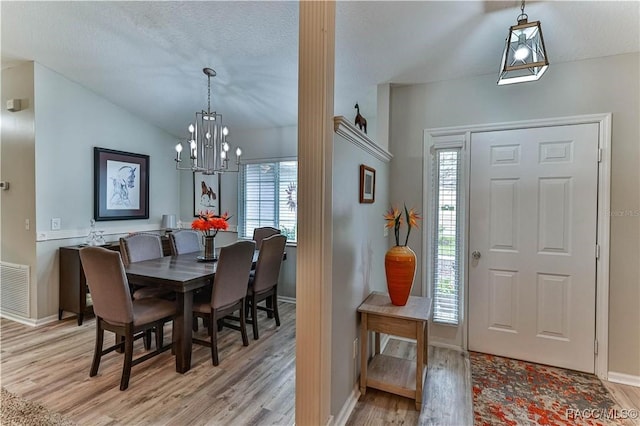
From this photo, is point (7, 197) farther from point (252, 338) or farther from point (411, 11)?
point (411, 11)

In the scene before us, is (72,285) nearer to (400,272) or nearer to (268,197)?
(268,197)

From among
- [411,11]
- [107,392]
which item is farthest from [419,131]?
[107,392]

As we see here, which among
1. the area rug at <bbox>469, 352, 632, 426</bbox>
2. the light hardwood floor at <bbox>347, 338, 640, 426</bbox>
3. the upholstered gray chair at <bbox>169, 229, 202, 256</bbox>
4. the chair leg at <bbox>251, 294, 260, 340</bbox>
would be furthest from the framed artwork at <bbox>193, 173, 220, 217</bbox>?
the area rug at <bbox>469, 352, 632, 426</bbox>

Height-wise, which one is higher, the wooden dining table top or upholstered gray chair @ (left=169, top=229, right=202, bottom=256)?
upholstered gray chair @ (left=169, top=229, right=202, bottom=256)

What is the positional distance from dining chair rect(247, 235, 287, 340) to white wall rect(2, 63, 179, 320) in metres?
2.33

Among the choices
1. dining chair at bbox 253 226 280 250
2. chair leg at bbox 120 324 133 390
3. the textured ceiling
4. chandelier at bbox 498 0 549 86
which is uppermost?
the textured ceiling

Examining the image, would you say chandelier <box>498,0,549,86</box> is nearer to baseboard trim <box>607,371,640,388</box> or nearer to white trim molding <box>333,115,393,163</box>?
white trim molding <box>333,115,393,163</box>

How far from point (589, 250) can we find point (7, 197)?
5984mm

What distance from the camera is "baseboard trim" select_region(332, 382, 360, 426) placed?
6.19ft

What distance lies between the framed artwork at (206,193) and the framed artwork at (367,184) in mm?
3197

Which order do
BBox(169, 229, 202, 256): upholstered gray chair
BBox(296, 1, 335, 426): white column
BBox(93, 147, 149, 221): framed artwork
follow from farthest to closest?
1. BBox(93, 147, 149, 221): framed artwork
2. BBox(169, 229, 202, 256): upholstered gray chair
3. BBox(296, 1, 335, 426): white column

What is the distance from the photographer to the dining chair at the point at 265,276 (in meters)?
3.18

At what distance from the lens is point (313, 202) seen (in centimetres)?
160

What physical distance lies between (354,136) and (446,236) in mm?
1605
